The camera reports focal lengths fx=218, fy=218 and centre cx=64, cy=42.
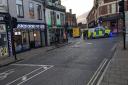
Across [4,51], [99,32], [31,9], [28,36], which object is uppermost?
[31,9]

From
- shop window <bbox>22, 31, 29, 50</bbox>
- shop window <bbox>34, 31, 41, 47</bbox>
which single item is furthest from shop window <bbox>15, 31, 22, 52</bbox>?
shop window <bbox>34, 31, 41, 47</bbox>

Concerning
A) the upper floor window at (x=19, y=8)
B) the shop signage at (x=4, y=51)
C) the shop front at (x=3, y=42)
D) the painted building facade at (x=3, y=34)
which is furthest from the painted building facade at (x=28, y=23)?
the shop signage at (x=4, y=51)

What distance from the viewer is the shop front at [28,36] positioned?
2438cm

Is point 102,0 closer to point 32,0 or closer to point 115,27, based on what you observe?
point 115,27

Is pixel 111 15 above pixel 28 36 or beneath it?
above

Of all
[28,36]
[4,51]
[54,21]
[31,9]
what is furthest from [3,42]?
[54,21]

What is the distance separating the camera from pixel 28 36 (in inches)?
1054

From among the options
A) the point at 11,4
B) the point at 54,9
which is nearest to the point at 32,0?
the point at 11,4

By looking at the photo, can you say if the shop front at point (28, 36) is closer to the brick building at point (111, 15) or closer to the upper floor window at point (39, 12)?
the upper floor window at point (39, 12)

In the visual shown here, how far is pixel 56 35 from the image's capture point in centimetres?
3678

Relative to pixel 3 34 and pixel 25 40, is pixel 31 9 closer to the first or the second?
pixel 25 40

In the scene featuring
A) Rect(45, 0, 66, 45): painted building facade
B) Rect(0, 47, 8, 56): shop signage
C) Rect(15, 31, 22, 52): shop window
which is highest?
Rect(45, 0, 66, 45): painted building facade

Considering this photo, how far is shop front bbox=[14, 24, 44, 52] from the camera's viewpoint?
24.4 m

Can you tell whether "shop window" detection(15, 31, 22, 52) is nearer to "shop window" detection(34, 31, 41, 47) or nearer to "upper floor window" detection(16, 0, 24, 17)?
"upper floor window" detection(16, 0, 24, 17)
